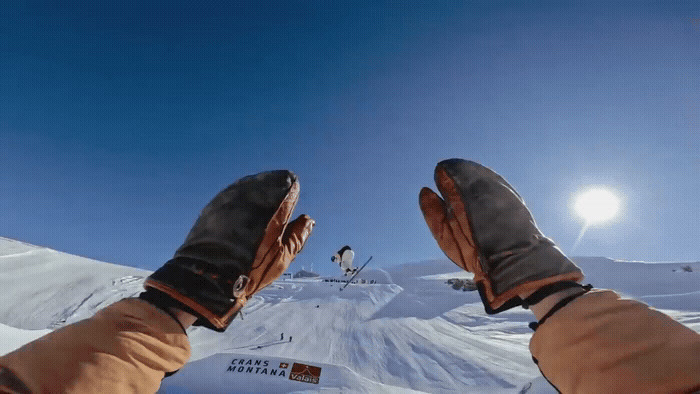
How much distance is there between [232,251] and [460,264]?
1523mm

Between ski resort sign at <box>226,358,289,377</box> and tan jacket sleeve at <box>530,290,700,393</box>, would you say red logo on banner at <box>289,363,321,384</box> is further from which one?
tan jacket sleeve at <box>530,290,700,393</box>

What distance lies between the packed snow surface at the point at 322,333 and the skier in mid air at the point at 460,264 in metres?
5.10

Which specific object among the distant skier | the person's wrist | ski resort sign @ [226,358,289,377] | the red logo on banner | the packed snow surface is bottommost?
the packed snow surface

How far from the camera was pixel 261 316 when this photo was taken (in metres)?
13.7

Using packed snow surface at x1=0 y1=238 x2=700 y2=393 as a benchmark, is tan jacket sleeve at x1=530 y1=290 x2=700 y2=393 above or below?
above

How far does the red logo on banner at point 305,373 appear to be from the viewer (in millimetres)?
6297

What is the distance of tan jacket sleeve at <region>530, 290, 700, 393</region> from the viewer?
3.72 ft

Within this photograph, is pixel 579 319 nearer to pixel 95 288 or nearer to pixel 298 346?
pixel 298 346

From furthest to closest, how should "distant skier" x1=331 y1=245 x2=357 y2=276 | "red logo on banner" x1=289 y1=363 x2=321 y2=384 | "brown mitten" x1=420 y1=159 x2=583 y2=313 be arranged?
"distant skier" x1=331 y1=245 x2=357 y2=276, "red logo on banner" x1=289 y1=363 x2=321 y2=384, "brown mitten" x1=420 y1=159 x2=583 y2=313

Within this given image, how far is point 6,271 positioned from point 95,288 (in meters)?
6.50

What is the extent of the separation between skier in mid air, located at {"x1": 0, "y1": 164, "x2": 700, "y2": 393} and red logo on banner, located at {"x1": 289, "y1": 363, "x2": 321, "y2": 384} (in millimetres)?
4940

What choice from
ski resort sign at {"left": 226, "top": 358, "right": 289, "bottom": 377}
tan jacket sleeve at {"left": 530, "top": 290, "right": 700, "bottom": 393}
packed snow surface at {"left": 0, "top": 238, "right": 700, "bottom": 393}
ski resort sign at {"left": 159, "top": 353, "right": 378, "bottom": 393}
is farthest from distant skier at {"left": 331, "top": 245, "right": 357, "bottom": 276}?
tan jacket sleeve at {"left": 530, "top": 290, "right": 700, "bottom": 393}

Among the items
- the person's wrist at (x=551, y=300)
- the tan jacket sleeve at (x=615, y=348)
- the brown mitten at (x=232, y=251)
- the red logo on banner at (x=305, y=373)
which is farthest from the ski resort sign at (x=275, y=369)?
the tan jacket sleeve at (x=615, y=348)

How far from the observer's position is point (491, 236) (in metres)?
2.01
